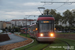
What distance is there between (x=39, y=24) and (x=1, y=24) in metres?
105

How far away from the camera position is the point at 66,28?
4203 inches

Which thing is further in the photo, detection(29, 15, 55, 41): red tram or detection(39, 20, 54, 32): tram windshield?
detection(39, 20, 54, 32): tram windshield

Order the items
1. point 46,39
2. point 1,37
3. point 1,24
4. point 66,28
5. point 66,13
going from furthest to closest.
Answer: point 1,24, point 66,28, point 66,13, point 1,37, point 46,39

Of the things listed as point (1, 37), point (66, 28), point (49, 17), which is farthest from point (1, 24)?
point (49, 17)

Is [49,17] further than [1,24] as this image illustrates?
No

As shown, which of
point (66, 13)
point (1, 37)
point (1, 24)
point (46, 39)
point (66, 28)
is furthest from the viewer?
point (1, 24)

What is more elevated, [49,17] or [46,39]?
[49,17]

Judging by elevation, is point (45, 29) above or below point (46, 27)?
below

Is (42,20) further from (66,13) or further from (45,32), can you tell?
(66,13)

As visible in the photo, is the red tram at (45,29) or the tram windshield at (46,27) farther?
the tram windshield at (46,27)

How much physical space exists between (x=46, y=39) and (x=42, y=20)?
101 inches

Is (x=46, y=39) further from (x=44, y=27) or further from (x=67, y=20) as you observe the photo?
(x=67, y=20)

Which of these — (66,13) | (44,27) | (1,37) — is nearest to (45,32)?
(44,27)

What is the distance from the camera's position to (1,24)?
123 metres
